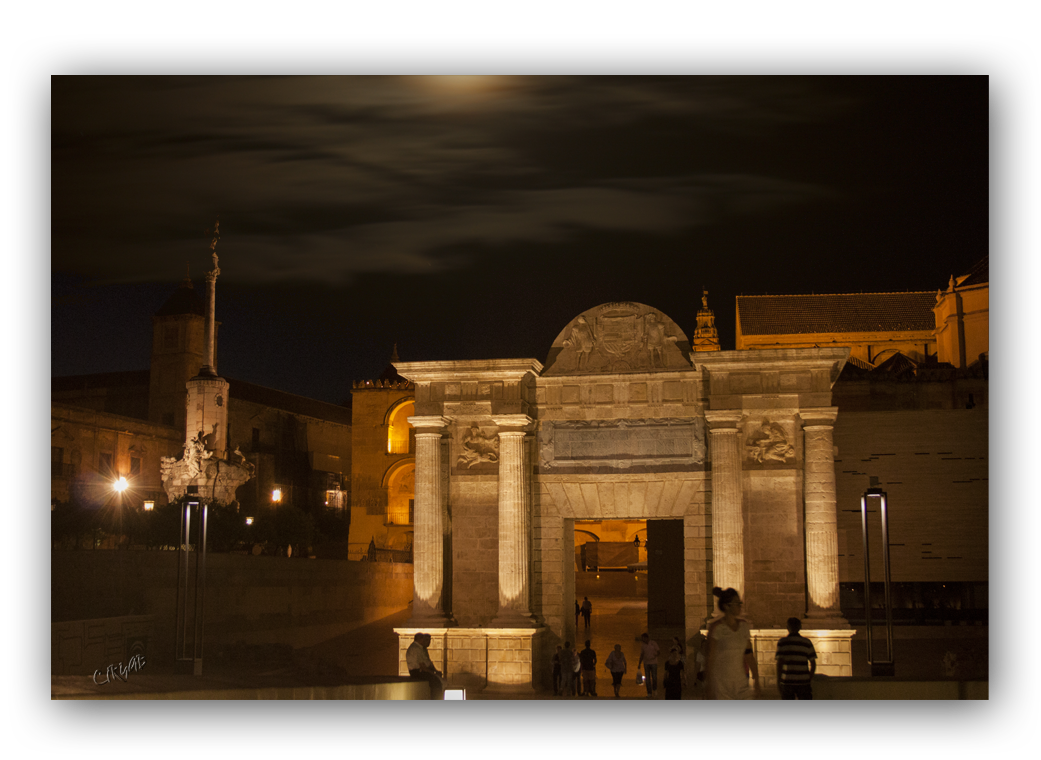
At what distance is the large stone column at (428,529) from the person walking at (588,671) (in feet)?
9.05

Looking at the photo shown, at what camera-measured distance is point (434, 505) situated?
71.6ft

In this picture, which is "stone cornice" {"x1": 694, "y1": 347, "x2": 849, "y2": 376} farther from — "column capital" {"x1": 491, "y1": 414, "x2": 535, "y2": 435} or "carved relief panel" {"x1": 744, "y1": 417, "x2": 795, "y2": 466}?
"column capital" {"x1": 491, "y1": 414, "x2": 535, "y2": 435}

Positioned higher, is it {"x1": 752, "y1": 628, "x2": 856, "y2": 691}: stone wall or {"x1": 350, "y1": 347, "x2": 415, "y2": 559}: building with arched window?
{"x1": 350, "y1": 347, "x2": 415, "y2": 559}: building with arched window

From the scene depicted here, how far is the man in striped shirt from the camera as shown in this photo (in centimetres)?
1156

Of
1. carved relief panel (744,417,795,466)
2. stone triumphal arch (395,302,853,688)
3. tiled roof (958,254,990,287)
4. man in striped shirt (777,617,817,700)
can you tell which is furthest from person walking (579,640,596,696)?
tiled roof (958,254,990,287)

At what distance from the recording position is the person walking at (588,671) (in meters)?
20.4

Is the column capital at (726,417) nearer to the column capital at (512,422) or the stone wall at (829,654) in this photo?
the column capital at (512,422)

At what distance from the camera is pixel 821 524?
66.7 feet

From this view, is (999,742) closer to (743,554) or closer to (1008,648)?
(1008,648)

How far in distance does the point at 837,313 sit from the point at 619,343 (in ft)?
141

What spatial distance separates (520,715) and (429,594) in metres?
9.03

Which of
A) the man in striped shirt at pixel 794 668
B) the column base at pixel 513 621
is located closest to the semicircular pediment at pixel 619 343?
the column base at pixel 513 621

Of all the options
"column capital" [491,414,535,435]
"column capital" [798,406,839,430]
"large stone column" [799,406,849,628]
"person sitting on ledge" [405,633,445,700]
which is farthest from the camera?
"column capital" [491,414,535,435]

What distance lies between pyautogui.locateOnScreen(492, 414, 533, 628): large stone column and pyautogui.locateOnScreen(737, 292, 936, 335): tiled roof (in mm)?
42402
